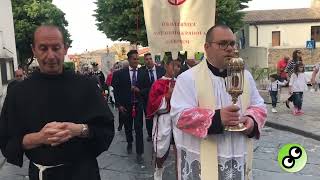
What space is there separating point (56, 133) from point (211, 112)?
1.04 meters

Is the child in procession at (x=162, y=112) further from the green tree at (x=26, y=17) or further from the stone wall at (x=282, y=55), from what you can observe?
the stone wall at (x=282, y=55)

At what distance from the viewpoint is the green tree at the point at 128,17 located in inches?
1028

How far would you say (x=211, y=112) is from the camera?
9.53 ft

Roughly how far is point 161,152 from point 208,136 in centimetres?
286

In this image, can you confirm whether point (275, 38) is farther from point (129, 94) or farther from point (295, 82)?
point (129, 94)

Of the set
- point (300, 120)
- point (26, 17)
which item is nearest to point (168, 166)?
point (300, 120)

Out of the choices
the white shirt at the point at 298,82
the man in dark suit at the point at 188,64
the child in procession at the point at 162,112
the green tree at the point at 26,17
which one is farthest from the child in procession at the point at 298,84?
the green tree at the point at 26,17

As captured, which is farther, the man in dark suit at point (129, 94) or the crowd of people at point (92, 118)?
the man in dark suit at point (129, 94)

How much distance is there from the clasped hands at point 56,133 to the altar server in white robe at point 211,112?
0.87m

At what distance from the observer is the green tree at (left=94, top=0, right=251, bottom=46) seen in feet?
85.7

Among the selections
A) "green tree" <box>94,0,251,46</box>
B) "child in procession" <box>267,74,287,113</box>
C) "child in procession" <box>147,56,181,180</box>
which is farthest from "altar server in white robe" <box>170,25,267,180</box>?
"green tree" <box>94,0,251,46</box>

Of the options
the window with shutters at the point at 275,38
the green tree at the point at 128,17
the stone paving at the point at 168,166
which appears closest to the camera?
the stone paving at the point at 168,166

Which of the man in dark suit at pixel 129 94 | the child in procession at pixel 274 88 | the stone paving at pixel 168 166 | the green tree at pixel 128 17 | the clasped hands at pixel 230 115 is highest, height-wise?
the green tree at pixel 128 17

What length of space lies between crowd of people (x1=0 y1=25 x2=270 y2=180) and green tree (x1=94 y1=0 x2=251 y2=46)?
73.7 feet
